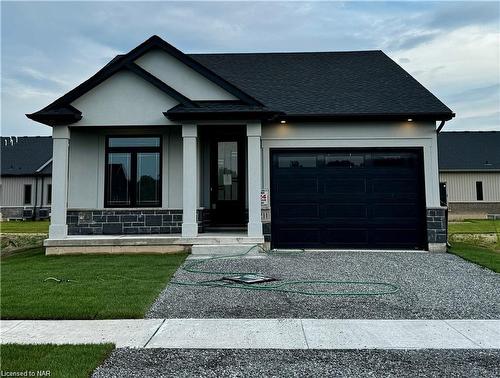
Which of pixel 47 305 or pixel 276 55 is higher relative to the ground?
pixel 276 55

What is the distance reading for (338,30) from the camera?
17828mm

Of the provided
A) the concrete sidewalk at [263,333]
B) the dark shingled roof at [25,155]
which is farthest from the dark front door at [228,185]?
the dark shingled roof at [25,155]

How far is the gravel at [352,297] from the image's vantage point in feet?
16.1

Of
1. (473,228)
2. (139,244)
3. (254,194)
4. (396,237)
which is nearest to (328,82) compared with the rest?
(254,194)

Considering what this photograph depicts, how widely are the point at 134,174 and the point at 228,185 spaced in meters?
2.96

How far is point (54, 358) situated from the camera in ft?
11.1

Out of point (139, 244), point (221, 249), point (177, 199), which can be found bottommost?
point (221, 249)

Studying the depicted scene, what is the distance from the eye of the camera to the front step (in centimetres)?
948

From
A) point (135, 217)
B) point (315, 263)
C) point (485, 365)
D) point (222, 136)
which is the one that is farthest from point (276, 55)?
point (485, 365)

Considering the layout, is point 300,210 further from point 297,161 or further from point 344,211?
point 297,161

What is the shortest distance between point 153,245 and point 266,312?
5.56 meters

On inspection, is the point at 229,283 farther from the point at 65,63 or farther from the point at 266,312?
the point at 65,63

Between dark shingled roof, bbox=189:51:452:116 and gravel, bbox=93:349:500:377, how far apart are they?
8066mm

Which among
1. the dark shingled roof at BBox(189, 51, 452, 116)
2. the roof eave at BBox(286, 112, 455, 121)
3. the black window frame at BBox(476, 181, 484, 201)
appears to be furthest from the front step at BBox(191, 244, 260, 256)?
the black window frame at BBox(476, 181, 484, 201)
